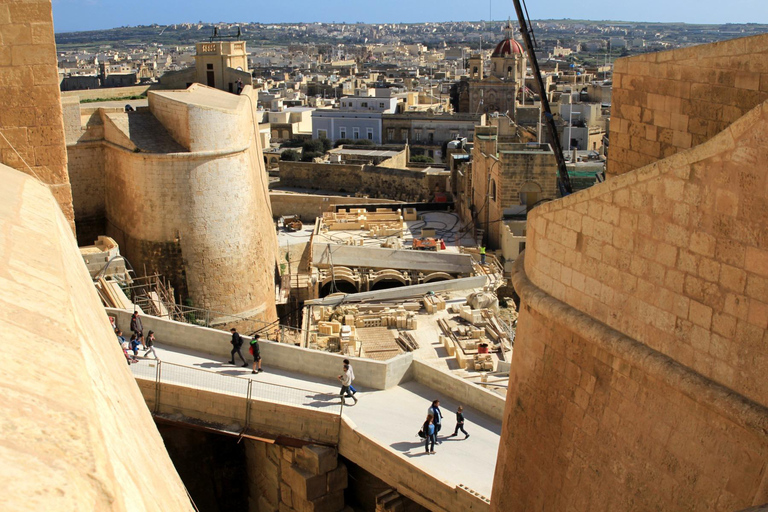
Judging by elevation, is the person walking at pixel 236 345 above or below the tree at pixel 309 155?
above

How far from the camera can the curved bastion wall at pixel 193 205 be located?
1505 cm

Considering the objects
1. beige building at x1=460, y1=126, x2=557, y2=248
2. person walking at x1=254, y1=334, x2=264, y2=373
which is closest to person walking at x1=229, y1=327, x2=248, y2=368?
person walking at x1=254, y1=334, x2=264, y2=373

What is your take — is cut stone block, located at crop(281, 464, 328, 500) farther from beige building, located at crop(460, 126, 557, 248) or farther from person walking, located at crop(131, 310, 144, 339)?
beige building, located at crop(460, 126, 557, 248)

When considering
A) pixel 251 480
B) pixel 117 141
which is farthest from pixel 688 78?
pixel 117 141

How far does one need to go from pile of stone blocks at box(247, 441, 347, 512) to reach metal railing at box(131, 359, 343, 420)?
0.45 metres

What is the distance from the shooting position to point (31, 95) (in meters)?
8.05

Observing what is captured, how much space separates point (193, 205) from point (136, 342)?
5343mm

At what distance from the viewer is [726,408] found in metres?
3.91

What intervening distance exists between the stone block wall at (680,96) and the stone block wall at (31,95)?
5024 millimetres

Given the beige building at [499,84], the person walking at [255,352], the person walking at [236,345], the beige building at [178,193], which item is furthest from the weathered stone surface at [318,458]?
the beige building at [499,84]

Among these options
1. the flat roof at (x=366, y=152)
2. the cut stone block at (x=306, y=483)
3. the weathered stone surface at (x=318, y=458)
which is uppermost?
the weathered stone surface at (x=318, y=458)

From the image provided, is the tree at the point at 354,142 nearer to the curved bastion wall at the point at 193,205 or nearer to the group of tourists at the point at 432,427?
the curved bastion wall at the point at 193,205

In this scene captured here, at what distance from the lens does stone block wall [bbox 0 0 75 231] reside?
25.7 ft

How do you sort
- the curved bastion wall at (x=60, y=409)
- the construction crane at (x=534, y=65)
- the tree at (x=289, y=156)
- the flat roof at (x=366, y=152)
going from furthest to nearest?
the tree at (x=289, y=156) → the flat roof at (x=366, y=152) → the construction crane at (x=534, y=65) → the curved bastion wall at (x=60, y=409)
